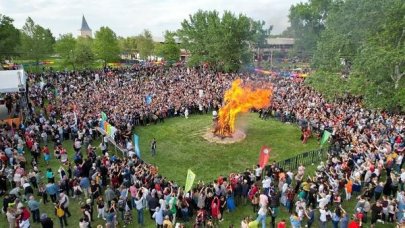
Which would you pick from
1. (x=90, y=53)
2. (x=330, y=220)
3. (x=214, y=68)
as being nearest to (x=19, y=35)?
(x=90, y=53)

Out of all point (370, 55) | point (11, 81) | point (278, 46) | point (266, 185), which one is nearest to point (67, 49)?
point (11, 81)

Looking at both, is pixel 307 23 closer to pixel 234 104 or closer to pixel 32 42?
pixel 32 42

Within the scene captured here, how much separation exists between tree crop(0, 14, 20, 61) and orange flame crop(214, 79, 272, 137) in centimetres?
4083

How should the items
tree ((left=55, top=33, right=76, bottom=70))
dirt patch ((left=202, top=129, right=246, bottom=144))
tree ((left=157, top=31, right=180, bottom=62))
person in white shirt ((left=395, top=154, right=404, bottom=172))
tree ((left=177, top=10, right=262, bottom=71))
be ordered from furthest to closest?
tree ((left=157, top=31, right=180, bottom=62)) → tree ((left=55, top=33, right=76, bottom=70)) → tree ((left=177, top=10, right=262, bottom=71)) → dirt patch ((left=202, top=129, right=246, bottom=144)) → person in white shirt ((left=395, top=154, right=404, bottom=172))

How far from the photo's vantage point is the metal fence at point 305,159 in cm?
1911

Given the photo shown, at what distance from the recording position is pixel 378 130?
71.7 feet

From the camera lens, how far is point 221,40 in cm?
4847

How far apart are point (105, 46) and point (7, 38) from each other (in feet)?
46.0

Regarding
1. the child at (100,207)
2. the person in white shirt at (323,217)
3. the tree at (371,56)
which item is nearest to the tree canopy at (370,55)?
the tree at (371,56)

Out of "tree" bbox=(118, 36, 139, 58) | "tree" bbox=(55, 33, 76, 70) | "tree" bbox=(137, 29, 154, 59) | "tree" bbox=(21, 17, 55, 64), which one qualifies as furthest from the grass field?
"tree" bbox=(118, 36, 139, 58)

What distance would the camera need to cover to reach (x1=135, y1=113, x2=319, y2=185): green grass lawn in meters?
20.0

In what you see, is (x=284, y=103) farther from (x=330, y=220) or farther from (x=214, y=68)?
(x=214, y=68)

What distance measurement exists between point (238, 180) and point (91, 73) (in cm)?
3331

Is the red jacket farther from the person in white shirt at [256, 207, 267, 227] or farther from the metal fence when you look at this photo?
the metal fence
